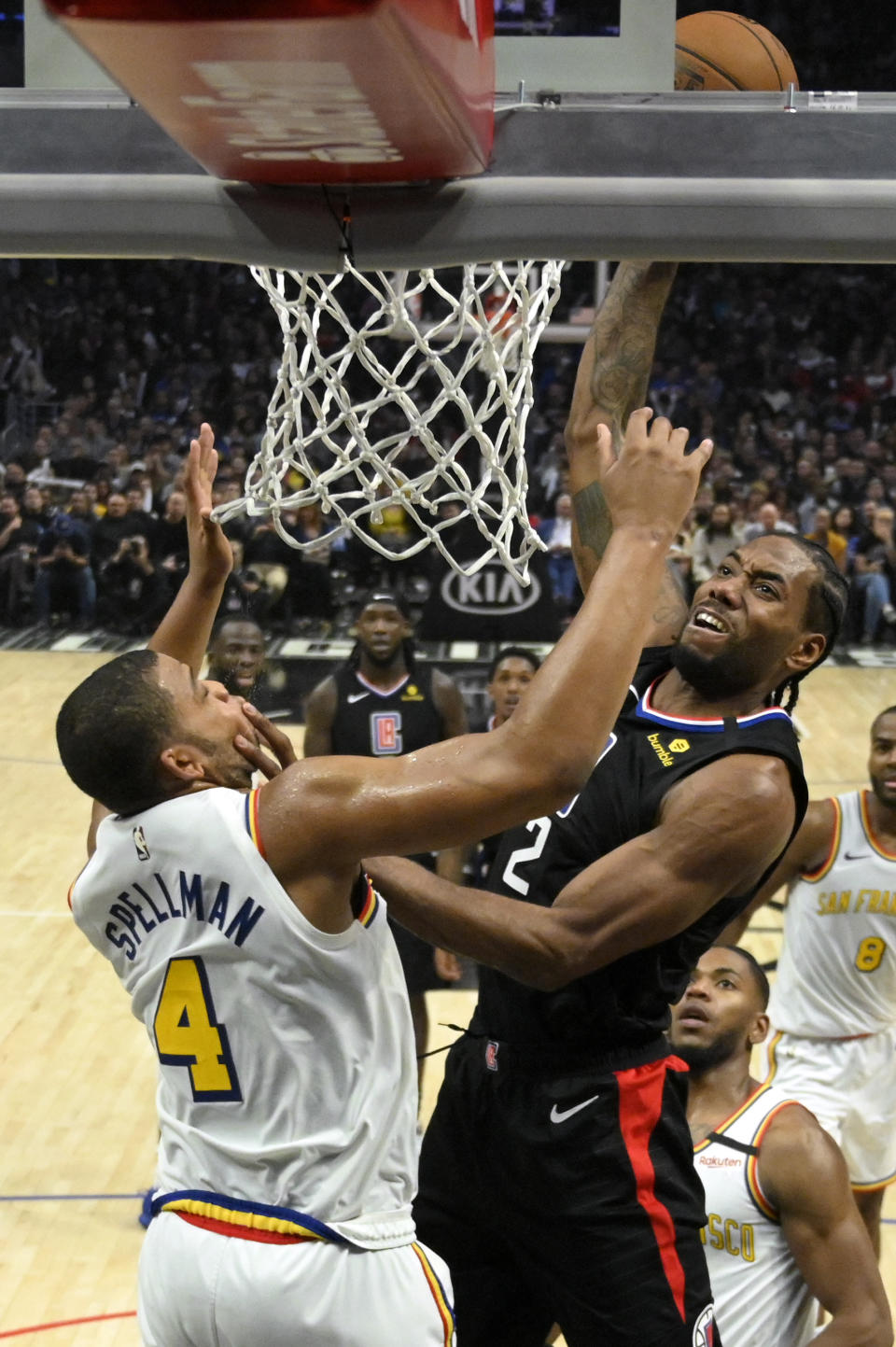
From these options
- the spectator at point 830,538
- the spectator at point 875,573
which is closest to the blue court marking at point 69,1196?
the spectator at point 830,538

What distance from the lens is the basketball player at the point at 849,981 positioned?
4363 millimetres

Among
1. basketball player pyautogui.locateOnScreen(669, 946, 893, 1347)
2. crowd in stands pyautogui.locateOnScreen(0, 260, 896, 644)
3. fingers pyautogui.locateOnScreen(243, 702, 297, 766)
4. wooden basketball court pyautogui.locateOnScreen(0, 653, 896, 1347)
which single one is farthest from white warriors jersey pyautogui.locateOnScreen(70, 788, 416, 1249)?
crowd in stands pyautogui.locateOnScreen(0, 260, 896, 644)

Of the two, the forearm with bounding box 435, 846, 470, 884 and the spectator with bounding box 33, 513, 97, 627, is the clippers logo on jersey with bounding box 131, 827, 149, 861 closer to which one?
the forearm with bounding box 435, 846, 470, 884

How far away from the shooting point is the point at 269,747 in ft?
7.38

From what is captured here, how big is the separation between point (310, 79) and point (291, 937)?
1056 mm

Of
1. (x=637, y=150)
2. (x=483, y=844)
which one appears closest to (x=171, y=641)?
(x=637, y=150)

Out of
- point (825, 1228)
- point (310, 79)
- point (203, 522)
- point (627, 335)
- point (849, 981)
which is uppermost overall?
point (310, 79)

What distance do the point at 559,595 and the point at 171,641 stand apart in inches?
411

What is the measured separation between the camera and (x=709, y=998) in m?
3.49

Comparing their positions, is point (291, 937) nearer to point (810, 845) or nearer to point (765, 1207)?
point (765, 1207)

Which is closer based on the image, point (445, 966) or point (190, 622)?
point (190, 622)

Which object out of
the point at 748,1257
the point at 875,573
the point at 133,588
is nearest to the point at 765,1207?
the point at 748,1257

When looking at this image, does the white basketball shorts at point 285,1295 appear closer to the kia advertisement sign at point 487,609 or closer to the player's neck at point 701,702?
the player's neck at point 701,702

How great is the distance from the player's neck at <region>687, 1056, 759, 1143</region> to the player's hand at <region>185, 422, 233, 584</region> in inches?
60.0
